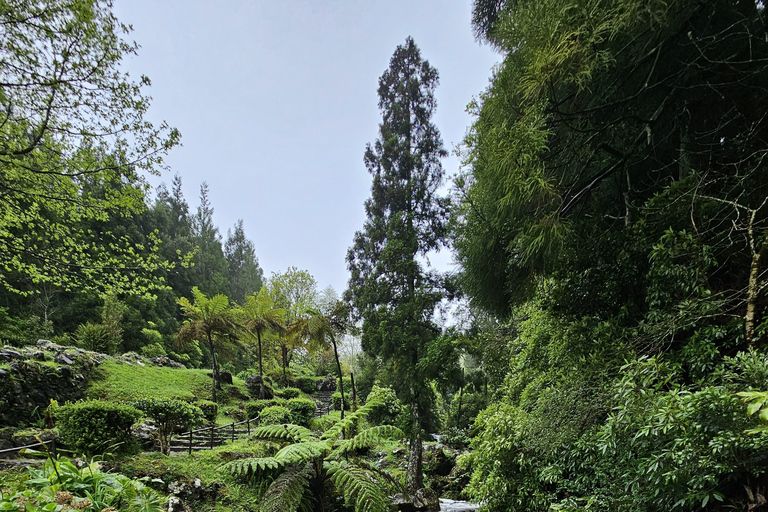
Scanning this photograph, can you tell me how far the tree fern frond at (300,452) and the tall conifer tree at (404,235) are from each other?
182 inches

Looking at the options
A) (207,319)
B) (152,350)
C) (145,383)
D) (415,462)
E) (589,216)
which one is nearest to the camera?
(589,216)

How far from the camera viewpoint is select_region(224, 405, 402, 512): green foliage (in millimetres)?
2932

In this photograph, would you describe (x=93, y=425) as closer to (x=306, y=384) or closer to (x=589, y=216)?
(x=589, y=216)

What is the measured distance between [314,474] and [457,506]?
4867 mm

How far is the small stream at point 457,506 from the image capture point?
6.29m

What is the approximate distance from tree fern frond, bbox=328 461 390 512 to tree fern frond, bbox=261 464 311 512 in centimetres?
36

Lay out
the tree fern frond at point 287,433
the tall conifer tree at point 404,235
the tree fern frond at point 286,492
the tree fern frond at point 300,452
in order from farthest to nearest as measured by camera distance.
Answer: the tall conifer tree at point 404,235
the tree fern frond at point 287,433
the tree fern frond at point 300,452
the tree fern frond at point 286,492

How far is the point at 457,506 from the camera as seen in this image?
6.59 m

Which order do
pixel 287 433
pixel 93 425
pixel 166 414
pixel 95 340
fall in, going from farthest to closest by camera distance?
pixel 95 340, pixel 166 414, pixel 93 425, pixel 287 433

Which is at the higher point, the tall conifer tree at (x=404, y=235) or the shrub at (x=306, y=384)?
the tall conifer tree at (x=404, y=235)

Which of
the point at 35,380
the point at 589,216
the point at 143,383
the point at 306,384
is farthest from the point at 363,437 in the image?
the point at 306,384

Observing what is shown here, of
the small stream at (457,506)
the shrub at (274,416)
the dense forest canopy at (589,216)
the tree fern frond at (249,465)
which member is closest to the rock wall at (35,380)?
the dense forest canopy at (589,216)

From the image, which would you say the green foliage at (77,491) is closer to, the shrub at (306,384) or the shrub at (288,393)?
the shrub at (288,393)

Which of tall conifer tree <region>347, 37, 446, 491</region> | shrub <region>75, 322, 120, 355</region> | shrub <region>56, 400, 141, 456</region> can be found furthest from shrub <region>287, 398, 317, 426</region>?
shrub <region>75, 322, 120, 355</region>
